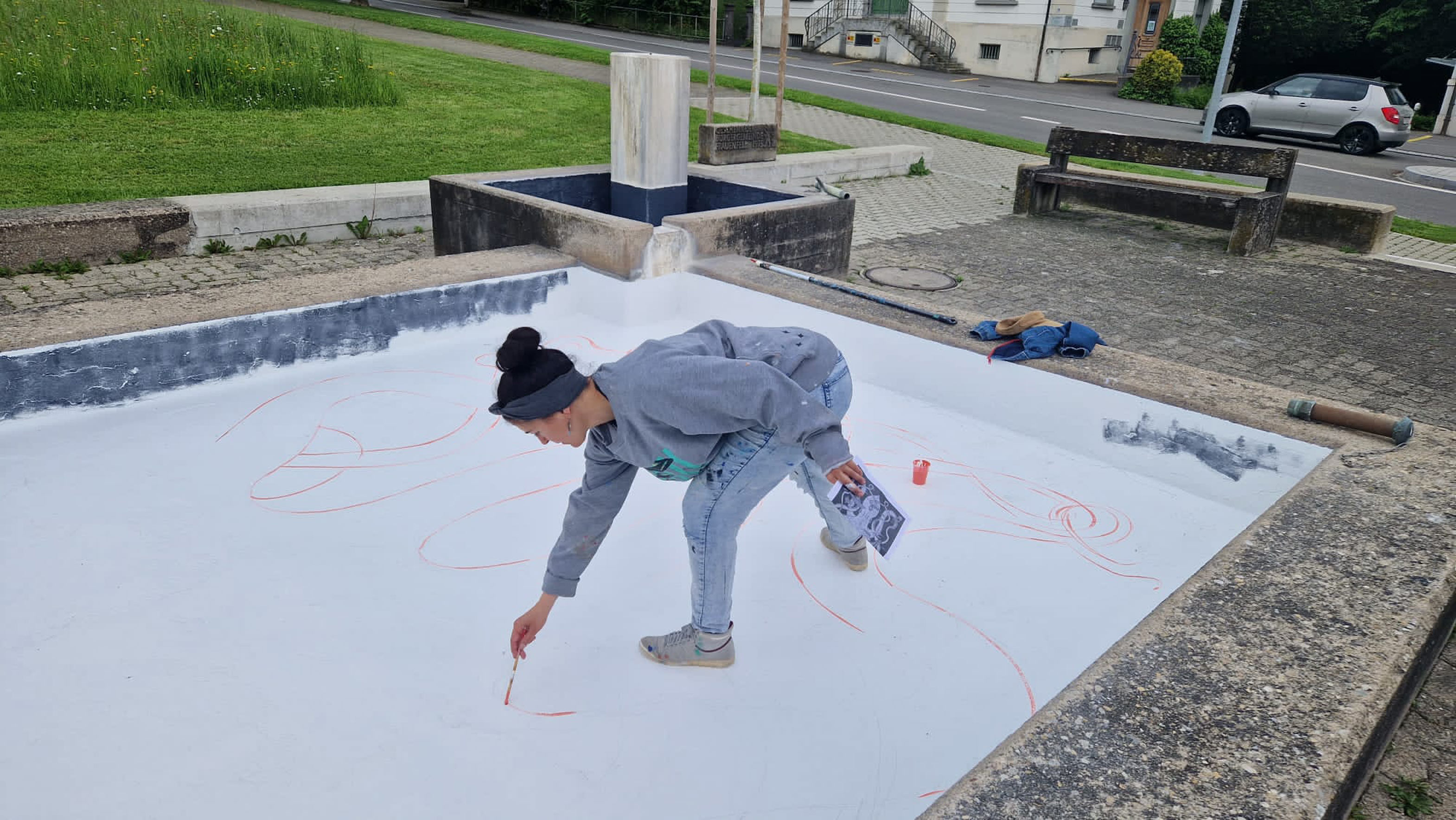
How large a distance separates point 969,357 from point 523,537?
228cm

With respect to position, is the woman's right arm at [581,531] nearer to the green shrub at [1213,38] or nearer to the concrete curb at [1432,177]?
the concrete curb at [1432,177]

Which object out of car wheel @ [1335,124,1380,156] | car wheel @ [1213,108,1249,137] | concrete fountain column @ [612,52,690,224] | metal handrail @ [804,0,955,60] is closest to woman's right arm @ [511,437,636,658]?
concrete fountain column @ [612,52,690,224]

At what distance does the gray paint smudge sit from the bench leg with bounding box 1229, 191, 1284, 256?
540cm

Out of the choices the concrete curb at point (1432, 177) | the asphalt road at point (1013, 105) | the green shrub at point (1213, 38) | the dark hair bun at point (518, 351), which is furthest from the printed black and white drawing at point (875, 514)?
the green shrub at point (1213, 38)

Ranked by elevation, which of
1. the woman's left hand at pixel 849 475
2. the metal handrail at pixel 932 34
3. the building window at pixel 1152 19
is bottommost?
the woman's left hand at pixel 849 475

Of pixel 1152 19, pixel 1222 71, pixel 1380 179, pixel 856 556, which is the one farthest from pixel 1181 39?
pixel 856 556

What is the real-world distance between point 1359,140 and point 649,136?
16.3 meters

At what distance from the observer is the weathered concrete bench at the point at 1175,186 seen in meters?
8.52

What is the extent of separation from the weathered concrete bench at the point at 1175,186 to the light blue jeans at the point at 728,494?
24.6 ft

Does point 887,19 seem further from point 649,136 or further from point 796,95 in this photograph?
point 649,136

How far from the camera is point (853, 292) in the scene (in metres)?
5.36

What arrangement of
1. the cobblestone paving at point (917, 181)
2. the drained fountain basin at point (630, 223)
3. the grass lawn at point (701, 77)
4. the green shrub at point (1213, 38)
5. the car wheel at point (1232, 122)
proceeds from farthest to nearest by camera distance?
the green shrub at point (1213, 38), the car wheel at point (1232, 122), the grass lawn at point (701, 77), the cobblestone paving at point (917, 181), the drained fountain basin at point (630, 223)

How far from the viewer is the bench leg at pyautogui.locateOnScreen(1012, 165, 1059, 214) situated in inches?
395

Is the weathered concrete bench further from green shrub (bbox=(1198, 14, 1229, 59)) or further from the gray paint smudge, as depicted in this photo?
green shrub (bbox=(1198, 14, 1229, 59))
